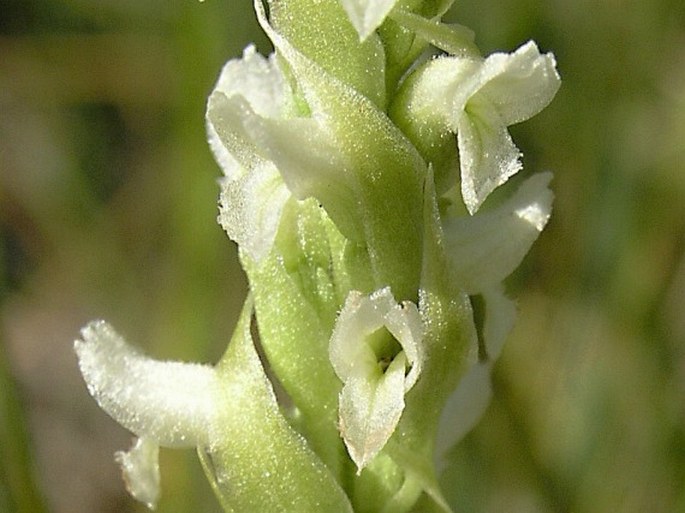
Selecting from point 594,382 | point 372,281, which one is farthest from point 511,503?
point 372,281

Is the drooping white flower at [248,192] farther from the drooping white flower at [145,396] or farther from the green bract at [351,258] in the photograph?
the drooping white flower at [145,396]

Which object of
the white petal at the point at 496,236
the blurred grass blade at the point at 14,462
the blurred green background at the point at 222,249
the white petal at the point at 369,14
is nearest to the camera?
the white petal at the point at 369,14

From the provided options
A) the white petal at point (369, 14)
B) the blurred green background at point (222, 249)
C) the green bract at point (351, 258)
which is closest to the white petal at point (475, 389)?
the green bract at point (351, 258)

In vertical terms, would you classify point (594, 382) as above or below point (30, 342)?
below

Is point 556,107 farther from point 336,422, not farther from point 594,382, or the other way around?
point 336,422

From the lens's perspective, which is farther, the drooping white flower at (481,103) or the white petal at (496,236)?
the white petal at (496,236)

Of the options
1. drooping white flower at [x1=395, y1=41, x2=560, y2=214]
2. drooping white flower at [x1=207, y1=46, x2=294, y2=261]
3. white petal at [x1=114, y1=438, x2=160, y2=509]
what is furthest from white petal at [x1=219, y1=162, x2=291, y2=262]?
white petal at [x1=114, y1=438, x2=160, y2=509]

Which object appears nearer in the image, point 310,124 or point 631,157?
point 310,124

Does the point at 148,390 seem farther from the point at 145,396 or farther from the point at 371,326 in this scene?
the point at 371,326
